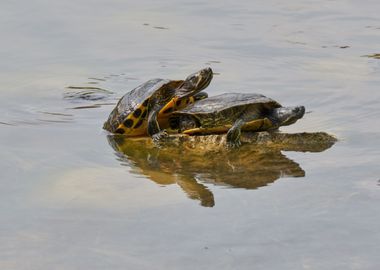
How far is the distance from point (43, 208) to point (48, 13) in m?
7.31

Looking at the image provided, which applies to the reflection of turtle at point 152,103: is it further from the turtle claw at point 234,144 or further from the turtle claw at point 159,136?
the turtle claw at point 234,144

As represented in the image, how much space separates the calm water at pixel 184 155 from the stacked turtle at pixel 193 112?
0.85ft

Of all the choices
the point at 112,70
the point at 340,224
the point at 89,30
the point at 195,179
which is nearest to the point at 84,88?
the point at 112,70

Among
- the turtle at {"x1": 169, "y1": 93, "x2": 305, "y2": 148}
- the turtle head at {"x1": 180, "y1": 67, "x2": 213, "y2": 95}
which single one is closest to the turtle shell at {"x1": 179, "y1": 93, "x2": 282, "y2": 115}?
the turtle at {"x1": 169, "y1": 93, "x2": 305, "y2": 148}

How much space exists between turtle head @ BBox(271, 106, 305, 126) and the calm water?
12.9 inches

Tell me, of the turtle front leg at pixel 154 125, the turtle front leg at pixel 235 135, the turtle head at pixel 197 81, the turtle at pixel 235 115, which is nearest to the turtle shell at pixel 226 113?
the turtle at pixel 235 115

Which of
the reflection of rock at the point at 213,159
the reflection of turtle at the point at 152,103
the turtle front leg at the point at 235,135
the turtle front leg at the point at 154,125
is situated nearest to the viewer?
the reflection of rock at the point at 213,159

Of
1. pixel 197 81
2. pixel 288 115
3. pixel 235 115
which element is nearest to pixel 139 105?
pixel 197 81

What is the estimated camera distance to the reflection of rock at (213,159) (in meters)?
6.48

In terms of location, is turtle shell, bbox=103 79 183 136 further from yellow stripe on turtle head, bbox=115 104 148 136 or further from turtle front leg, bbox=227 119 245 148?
turtle front leg, bbox=227 119 245 148

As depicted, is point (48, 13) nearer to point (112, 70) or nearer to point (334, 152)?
point (112, 70)

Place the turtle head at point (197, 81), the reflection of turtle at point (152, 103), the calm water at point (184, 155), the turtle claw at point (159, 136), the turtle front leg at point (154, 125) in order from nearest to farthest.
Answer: the calm water at point (184, 155) < the turtle claw at point (159, 136) < the turtle front leg at point (154, 125) < the reflection of turtle at point (152, 103) < the turtle head at point (197, 81)

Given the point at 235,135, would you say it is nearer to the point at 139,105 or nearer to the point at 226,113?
the point at 226,113

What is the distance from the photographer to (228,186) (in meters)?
6.30
